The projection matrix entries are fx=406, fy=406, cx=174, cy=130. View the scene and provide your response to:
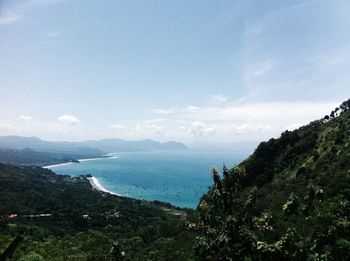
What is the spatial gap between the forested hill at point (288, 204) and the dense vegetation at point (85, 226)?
15174 mm

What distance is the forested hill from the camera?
25094mm

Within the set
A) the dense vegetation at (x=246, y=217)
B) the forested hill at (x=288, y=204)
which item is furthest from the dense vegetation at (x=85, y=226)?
the forested hill at (x=288, y=204)

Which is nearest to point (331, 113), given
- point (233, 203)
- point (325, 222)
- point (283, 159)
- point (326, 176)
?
point (283, 159)

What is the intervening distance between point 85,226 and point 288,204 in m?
88.7

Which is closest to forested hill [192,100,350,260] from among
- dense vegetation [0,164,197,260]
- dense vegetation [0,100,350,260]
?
dense vegetation [0,100,350,260]

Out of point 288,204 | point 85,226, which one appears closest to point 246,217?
point 288,204

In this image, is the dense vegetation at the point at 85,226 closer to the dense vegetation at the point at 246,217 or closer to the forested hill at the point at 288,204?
the dense vegetation at the point at 246,217

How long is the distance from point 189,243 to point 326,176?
23.9 meters

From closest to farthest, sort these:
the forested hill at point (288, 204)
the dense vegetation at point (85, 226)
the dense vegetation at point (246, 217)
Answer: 1. the forested hill at point (288, 204)
2. the dense vegetation at point (246, 217)
3. the dense vegetation at point (85, 226)

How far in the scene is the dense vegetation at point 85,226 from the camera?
63.1m

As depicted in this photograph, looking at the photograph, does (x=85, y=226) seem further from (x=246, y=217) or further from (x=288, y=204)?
(x=246, y=217)

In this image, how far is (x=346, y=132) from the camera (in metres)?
80.3

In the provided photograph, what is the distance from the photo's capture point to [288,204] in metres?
51.9

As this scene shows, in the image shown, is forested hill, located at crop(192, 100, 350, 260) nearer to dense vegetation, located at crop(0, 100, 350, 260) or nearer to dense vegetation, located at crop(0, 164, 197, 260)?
dense vegetation, located at crop(0, 100, 350, 260)
